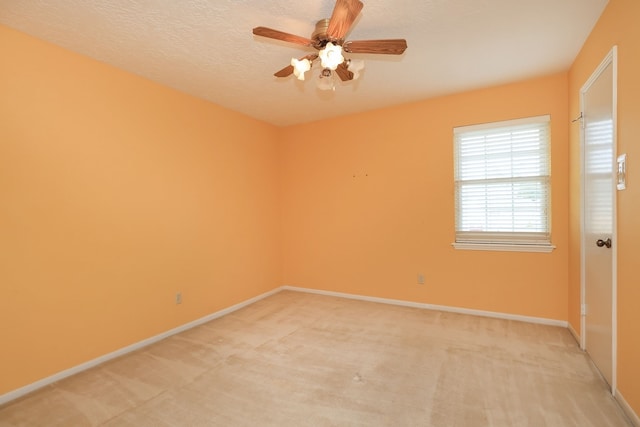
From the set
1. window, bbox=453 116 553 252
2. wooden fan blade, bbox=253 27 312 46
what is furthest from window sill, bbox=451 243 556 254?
wooden fan blade, bbox=253 27 312 46

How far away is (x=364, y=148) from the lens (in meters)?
4.13

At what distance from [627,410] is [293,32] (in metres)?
3.27

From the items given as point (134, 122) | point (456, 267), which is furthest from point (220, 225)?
point (456, 267)

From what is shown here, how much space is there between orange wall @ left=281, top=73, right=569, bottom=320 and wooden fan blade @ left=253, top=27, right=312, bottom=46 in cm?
231

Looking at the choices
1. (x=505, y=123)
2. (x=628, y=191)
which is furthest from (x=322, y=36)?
(x=505, y=123)

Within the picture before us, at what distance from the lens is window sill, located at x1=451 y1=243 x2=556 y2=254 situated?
124 inches

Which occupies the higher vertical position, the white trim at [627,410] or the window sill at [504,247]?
the window sill at [504,247]

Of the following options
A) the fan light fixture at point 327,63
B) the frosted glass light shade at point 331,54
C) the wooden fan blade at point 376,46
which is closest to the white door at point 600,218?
the wooden fan blade at point 376,46

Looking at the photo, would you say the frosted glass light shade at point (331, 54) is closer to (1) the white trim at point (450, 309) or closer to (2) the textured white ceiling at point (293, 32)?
(2) the textured white ceiling at point (293, 32)

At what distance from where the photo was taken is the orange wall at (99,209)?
2146 millimetres

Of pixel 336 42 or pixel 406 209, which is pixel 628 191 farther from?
pixel 406 209

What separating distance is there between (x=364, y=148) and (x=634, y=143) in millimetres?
2747

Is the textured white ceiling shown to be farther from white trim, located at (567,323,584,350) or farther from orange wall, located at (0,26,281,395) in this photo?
white trim, located at (567,323,584,350)

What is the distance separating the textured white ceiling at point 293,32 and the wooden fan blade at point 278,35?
0.94ft
